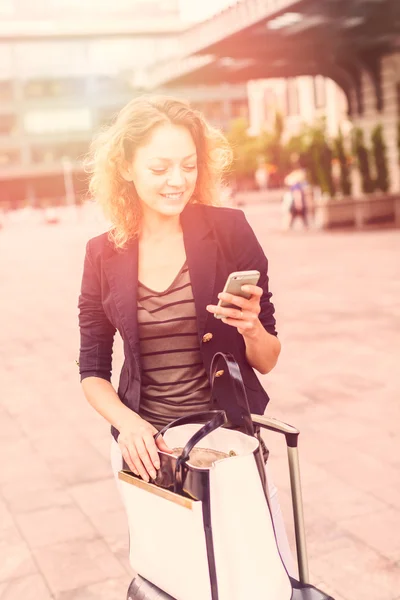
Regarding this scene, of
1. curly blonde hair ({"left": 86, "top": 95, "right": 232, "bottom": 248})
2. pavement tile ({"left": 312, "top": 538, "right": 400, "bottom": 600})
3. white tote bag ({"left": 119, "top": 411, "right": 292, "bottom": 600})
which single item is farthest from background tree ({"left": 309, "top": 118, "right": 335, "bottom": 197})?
white tote bag ({"left": 119, "top": 411, "right": 292, "bottom": 600})

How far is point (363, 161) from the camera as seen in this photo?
71.5 feet

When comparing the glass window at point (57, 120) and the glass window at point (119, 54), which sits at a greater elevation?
the glass window at point (119, 54)

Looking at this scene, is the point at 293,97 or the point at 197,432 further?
the point at 293,97

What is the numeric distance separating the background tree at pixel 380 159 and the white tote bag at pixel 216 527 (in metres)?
20.3

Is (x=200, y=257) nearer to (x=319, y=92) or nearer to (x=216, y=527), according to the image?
(x=216, y=527)

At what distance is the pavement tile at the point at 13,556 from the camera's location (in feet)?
12.9

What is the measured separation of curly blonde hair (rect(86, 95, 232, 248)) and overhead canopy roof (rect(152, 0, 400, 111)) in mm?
17107

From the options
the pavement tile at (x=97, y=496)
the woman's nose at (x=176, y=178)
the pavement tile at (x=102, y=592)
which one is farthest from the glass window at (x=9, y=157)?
the woman's nose at (x=176, y=178)

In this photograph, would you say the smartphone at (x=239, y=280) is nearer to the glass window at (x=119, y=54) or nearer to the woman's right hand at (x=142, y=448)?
the woman's right hand at (x=142, y=448)

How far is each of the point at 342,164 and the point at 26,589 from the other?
18.9 meters

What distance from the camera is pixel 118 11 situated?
11412 cm

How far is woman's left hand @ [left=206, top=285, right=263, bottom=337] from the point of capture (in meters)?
2.02

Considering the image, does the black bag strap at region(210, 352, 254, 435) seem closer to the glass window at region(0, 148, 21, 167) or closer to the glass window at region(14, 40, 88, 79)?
the glass window at region(0, 148, 21, 167)

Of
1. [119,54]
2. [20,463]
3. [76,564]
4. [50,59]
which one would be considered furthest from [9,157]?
[76,564]
